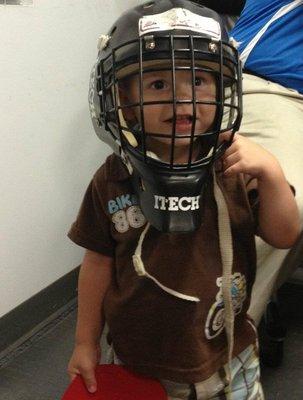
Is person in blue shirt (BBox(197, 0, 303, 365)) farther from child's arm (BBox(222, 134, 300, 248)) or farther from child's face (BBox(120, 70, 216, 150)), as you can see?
child's face (BBox(120, 70, 216, 150))

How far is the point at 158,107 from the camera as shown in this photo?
61 cm

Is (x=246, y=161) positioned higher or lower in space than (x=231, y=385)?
higher

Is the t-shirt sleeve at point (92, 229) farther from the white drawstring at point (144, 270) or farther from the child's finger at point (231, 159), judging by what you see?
the child's finger at point (231, 159)

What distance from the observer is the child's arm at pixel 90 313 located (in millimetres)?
832

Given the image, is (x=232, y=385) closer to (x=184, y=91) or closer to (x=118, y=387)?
(x=118, y=387)

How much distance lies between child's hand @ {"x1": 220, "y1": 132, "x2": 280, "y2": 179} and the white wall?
0.76 meters

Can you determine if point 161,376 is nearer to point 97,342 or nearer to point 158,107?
point 97,342

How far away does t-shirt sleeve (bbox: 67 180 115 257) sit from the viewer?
789mm

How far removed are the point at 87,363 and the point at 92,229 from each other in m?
0.23

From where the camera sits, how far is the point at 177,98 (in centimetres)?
59

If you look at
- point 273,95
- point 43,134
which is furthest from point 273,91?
point 43,134

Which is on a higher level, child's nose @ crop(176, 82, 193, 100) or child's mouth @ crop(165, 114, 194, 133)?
child's nose @ crop(176, 82, 193, 100)

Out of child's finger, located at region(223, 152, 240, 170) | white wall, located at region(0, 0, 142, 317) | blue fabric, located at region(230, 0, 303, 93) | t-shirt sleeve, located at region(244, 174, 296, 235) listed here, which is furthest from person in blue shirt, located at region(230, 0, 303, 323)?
white wall, located at region(0, 0, 142, 317)

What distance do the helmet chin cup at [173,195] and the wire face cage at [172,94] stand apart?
0.04 ft
